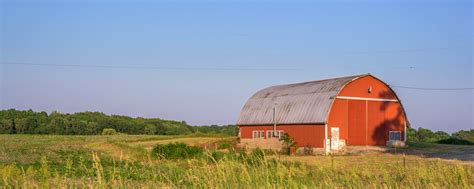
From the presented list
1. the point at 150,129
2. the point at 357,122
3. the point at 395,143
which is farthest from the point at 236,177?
the point at 150,129

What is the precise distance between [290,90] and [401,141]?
10160mm

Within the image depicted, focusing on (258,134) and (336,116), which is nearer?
(336,116)

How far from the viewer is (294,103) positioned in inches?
1783

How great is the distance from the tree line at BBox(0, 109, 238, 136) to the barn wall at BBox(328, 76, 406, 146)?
118 feet

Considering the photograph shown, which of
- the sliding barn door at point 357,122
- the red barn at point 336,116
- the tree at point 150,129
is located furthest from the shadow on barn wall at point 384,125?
the tree at point 150,129

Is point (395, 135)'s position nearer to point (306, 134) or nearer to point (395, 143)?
point (395, 143)

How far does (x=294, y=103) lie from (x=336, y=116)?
15.4 feet

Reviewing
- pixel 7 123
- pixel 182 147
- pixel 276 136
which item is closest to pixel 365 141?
pixel 276 136

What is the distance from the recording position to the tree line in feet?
290

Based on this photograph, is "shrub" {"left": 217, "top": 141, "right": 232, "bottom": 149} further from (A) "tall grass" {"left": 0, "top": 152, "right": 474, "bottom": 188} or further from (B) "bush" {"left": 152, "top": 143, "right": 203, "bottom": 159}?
(A) "tall grass" {"left": 0, "top": 152, "right": 474, "bottom": 188}

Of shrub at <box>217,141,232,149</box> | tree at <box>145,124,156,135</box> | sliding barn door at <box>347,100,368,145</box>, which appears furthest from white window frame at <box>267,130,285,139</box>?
tree at <box>145,124,156,135</box>

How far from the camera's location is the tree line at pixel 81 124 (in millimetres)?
88250

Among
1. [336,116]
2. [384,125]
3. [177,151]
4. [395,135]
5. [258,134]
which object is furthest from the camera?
[258,134]

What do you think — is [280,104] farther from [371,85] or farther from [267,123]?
[371,85]
